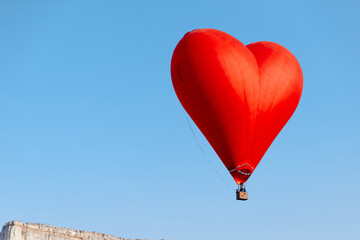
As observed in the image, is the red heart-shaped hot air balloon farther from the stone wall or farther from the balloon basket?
the stone wall

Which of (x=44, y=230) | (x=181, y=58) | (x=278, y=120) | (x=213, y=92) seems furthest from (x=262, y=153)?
(x=44, y=230)

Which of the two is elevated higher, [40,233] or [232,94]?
[232,94]

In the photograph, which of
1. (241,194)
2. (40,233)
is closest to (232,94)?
(241,194)

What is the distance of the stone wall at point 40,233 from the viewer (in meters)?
68.2

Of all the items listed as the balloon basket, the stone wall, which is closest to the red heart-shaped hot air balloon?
the balloon basket

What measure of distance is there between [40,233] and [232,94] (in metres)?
35.0

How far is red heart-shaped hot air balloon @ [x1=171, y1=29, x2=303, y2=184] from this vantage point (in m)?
43.8

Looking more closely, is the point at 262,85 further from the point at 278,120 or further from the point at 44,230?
the point at 44,230

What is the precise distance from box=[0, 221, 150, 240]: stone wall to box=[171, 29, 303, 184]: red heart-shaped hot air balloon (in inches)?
1183

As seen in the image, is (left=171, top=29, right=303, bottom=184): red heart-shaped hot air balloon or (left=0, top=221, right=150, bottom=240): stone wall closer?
(left=171, top=29, right=303, bottom=184): red heart-shaped hot air balloon

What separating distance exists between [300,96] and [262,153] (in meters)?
5.62

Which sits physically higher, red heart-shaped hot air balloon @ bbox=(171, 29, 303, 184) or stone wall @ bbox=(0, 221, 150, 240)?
red heart-shaped hot air balloon @ bbox=(171, 29, 303, 184)

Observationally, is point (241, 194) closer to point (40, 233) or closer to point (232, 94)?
point (232, 94)

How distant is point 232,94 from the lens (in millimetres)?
43688
